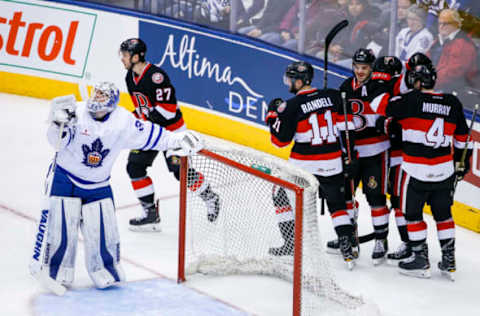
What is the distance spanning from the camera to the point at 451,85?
6590mm

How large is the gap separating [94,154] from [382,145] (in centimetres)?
194

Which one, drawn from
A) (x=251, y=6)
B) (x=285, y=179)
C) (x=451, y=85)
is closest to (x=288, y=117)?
(x=285, y=179)

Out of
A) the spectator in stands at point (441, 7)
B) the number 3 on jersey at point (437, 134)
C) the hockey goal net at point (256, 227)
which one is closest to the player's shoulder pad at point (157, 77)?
the hockey goal net at point (256, 227)

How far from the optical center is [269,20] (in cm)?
807

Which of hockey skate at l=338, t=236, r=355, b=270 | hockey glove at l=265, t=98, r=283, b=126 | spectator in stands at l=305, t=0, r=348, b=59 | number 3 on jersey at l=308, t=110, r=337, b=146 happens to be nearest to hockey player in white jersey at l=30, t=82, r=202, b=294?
hockey glove at l=265, t=98, r=283, b=126

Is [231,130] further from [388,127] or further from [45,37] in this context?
[388,127]

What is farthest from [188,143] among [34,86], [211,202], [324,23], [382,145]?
[34,86]

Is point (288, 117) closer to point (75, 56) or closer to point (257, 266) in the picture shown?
point (257, 266)

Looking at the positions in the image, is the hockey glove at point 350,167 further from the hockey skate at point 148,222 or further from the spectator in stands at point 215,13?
the spectator in stands at point 215,13

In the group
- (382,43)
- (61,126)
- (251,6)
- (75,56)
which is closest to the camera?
(61,126)

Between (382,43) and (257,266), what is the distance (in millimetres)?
2472

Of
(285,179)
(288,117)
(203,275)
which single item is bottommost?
(203,275)

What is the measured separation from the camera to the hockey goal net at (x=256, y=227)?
4721 mm

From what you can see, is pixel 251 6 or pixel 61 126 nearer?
pixel 61 126
